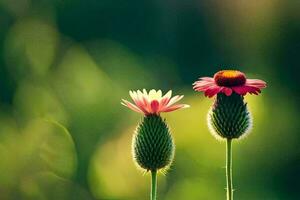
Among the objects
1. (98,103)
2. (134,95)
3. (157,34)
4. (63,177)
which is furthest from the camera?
(157,34)

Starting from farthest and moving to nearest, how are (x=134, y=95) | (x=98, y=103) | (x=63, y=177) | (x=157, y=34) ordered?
(x=157, y=34) < (x=98, y=103) < (x=63, y=177) < (x=134, y=95)

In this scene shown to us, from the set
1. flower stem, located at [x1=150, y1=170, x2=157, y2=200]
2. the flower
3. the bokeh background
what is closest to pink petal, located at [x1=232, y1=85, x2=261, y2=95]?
the flower

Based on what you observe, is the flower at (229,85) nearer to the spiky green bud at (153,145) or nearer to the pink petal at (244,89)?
the pink petal at (244,89)

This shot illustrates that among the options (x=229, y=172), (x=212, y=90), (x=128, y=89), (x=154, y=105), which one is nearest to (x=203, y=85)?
(x=212, y=90)

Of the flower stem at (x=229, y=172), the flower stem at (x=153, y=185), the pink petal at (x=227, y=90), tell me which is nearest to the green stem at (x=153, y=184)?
the flower stem at (x=153, y=185)

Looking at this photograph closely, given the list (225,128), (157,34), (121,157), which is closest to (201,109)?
(121,157)

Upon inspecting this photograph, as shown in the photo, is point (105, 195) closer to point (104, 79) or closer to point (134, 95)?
point (104, 79)
